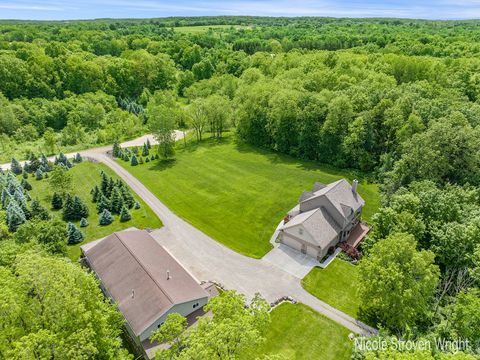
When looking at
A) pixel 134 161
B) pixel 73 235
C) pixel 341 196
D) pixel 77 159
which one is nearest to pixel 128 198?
pixel 73 235

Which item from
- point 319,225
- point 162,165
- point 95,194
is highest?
point 319,225

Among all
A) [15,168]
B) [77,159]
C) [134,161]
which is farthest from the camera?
[77,159]

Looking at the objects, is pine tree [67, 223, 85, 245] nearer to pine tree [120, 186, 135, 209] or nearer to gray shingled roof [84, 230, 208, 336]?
gray shingled roof [84, 230, 208, 336]

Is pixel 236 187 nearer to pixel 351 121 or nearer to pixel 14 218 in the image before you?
pixel 351 121

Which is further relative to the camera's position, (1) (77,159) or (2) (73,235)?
(1) (77,159)

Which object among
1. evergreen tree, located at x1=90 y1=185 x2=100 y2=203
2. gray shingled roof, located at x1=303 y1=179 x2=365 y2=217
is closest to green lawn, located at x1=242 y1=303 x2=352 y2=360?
gray shingled roof, located at x1=303 y1=179 x2=365 y2=217

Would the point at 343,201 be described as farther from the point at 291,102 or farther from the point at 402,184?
the point at 291,102

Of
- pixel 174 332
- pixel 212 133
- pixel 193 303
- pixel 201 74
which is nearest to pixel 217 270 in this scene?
pixel 193 303
